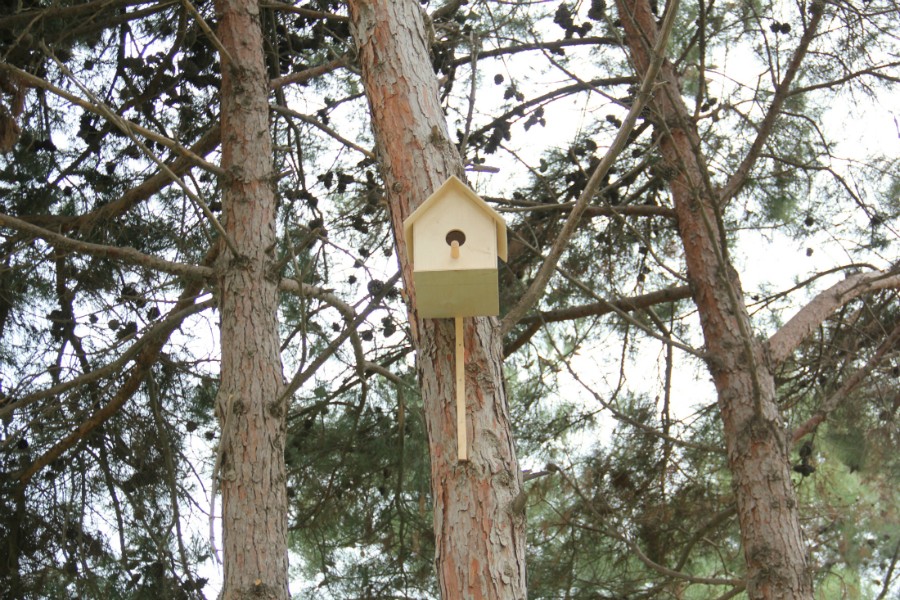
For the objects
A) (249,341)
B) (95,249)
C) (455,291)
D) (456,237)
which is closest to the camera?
(455,291)

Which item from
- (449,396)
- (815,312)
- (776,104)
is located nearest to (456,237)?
(449,396)

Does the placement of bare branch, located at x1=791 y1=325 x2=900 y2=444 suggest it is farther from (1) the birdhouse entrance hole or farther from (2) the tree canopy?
(1) the birdhouse entrance hole

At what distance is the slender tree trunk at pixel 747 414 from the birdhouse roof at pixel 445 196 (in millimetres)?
1597

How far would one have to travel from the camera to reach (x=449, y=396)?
7.22ft

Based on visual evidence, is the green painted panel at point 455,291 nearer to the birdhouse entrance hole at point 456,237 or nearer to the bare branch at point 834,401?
the birdhouse entrance hole at point 456,237

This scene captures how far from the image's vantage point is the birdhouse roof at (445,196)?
2273 millimetres

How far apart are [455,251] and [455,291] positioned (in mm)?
84

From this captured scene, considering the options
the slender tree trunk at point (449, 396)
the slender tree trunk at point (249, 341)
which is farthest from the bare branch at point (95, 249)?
the slender tree trunk at point (449, 396)

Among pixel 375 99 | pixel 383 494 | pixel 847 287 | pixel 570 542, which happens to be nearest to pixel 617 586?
pixel 570 542

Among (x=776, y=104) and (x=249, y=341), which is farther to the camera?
(x=776, y=104)

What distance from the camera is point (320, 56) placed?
564 cm

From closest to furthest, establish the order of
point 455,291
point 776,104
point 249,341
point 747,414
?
point 455,291, point 249,341, point 747,414, point 776,104

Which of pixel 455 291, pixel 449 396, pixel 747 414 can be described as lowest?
pixel 449 396

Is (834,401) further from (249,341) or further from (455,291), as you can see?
(455,291)
